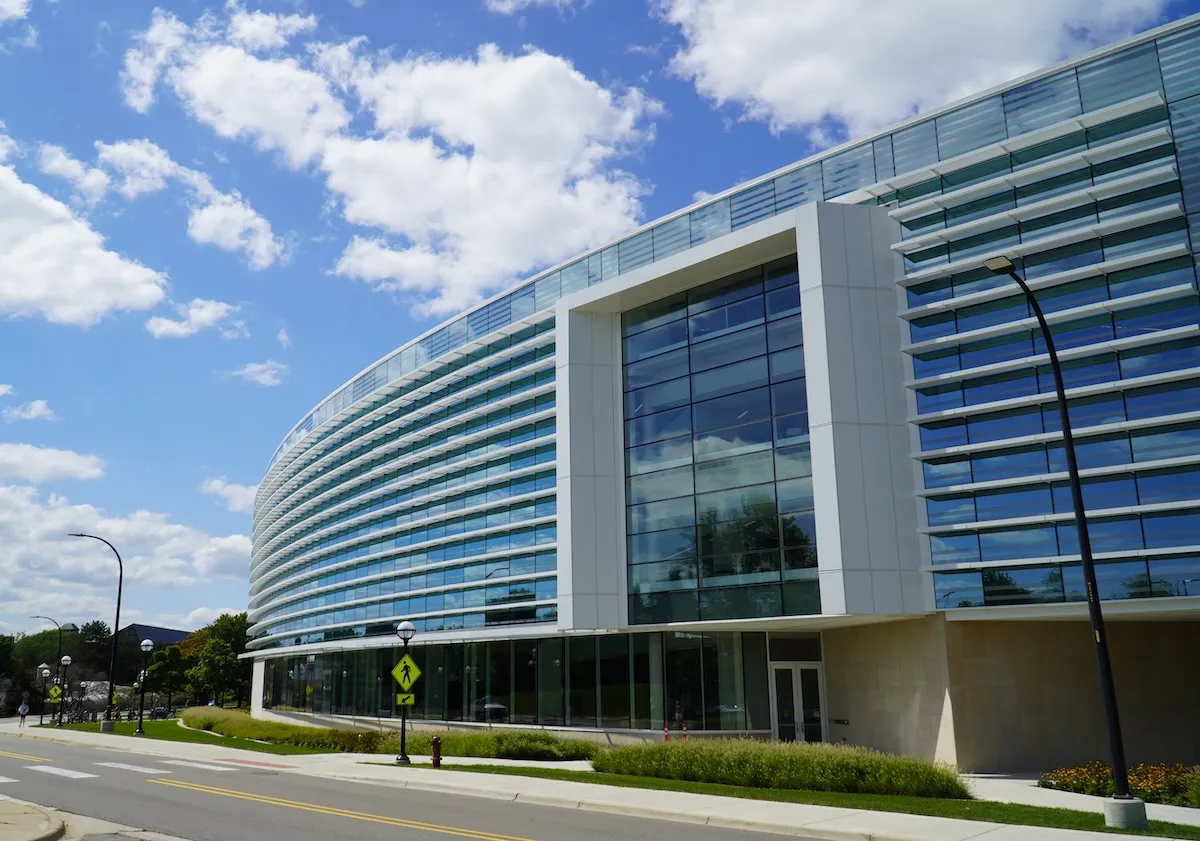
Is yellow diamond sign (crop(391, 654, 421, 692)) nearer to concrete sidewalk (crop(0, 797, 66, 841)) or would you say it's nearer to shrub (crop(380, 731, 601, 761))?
shrub (crop(380, 731, 601, 761))

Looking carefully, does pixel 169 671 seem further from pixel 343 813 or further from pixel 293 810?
pixel 343 813

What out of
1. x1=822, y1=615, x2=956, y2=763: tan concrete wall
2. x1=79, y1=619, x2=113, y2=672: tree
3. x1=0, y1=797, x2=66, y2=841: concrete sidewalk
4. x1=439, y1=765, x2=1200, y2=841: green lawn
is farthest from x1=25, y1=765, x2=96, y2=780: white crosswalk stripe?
x1=79, y1=619, x2=113, y2=672: tree

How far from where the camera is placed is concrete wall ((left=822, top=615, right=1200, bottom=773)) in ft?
80.1

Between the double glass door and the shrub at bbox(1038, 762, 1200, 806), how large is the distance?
29.6ft

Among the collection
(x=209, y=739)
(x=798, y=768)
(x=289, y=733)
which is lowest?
(x=209, y=739)

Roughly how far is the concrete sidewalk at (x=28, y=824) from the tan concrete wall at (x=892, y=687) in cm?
1922

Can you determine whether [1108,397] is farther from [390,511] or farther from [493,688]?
[390,511]

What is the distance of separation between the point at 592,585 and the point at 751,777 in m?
11.8

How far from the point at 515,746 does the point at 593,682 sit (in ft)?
15.5

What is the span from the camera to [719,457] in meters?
29.2

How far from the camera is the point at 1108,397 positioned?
74.2 feet

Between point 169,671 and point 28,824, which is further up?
point 169,671

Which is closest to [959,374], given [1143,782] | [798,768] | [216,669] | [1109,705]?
[1143,782]

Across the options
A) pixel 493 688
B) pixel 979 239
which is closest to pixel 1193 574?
pixel 979 239
